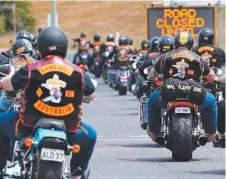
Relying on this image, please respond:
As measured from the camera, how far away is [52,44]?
33.3ft

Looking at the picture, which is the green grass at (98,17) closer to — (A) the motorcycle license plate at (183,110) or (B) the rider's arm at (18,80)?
(A) the motorcycle license plate at (183,110)

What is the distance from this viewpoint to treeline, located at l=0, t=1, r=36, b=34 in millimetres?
80750

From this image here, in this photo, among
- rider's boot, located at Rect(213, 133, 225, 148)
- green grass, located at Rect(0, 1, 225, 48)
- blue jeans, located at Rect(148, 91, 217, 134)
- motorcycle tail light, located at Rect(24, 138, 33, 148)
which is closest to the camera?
motorcycle tail light, located at Rect(24, 138, 33, 148)

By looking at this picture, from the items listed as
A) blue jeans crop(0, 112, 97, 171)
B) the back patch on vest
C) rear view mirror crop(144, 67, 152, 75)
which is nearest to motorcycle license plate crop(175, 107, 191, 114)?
rear view mirror crop(144, 67, 152, 75)

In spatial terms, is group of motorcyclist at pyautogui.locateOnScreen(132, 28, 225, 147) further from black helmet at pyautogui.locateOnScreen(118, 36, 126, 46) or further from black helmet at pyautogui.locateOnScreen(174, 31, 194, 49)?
black helmet at pyautogui.locateOnScreen(118, 36, 126, 46)

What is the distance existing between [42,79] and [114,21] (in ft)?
279

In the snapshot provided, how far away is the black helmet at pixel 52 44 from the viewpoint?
10164mm

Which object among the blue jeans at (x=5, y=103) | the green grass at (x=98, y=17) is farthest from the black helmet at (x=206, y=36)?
the green grass at (x=98, y=17)

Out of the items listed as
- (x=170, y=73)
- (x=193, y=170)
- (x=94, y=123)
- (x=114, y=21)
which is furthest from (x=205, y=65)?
(x=114, y=21)

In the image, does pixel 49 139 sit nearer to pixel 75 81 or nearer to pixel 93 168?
pixel 75 81

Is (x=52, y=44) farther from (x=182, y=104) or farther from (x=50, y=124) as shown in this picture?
(x=182, y=104)

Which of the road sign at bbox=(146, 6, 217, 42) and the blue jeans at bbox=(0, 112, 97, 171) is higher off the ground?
the road sign at bbox=(146, 6, 217, 42)

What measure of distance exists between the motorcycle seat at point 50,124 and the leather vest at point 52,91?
0.09 meters

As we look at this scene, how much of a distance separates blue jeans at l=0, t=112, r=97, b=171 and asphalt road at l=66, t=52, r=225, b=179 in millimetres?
2925
